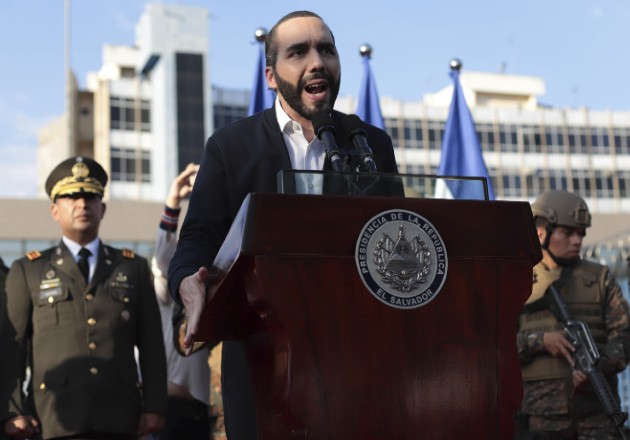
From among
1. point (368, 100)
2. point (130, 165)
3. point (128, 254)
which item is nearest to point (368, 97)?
point (368, 100)

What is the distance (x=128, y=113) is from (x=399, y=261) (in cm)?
6179

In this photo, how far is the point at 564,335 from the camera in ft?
19.5

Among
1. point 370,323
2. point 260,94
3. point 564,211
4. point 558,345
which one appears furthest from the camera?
point 260,94

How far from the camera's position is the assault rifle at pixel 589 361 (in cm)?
566

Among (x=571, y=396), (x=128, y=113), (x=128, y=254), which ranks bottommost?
(x=571, y=396)

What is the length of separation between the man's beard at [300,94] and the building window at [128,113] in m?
60.3

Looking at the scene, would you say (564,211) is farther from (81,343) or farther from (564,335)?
(81,343)

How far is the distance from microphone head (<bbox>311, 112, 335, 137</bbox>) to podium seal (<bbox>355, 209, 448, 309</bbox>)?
0.52 meters

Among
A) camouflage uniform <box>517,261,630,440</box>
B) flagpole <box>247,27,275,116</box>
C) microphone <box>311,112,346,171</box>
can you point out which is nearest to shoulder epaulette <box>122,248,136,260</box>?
camouflage uniform <box>517,261,630,440</box>

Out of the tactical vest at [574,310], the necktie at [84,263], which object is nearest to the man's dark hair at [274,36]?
the necktie at [84,263]

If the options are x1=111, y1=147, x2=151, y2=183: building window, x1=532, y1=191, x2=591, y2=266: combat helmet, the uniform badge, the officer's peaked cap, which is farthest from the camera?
x1=111, y1=147, x2=151, y2=183: building window

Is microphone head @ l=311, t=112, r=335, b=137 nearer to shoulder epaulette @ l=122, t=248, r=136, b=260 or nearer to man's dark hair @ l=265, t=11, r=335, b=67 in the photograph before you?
man's dark hair @ l=265, t=11, r=335, b=67

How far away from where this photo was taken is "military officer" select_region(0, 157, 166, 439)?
4.89 m

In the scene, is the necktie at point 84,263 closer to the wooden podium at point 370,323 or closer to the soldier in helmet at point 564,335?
the soldier in helmet at point 564,335
